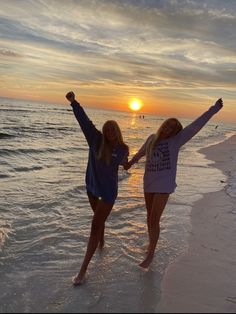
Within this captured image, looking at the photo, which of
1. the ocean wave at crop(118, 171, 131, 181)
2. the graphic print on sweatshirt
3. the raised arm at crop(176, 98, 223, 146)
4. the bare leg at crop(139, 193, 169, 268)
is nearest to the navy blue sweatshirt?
the graphic print on sweatshirt

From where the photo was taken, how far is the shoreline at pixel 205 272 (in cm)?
474

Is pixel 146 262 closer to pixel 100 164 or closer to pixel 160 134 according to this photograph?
pixel 100 164

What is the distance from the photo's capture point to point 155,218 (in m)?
5.86

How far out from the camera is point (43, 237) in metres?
7.40

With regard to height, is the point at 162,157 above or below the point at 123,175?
above

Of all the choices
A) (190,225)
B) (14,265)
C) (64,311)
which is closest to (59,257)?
(14,265)

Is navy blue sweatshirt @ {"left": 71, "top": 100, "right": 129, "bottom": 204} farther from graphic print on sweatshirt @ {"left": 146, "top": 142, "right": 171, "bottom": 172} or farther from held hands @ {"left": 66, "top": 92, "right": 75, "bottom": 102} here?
graphic print on sweatshirt @ {"left": 146, "top": 142, "right": 171, "bottom": 172}

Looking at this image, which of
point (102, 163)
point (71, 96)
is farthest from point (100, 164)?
point (71, 96)

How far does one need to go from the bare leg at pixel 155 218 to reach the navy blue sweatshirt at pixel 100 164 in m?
0.75

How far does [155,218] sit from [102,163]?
1.21 meters

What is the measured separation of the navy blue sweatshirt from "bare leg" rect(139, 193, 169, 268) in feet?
2.46

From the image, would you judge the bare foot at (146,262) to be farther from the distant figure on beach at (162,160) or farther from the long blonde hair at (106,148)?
the long blonde hair at (106,148)

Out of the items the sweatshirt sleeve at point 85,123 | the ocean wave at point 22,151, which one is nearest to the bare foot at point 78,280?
the sweatshirt sleeve at point 85,123

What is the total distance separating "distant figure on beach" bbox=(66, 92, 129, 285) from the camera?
17.4 ft
